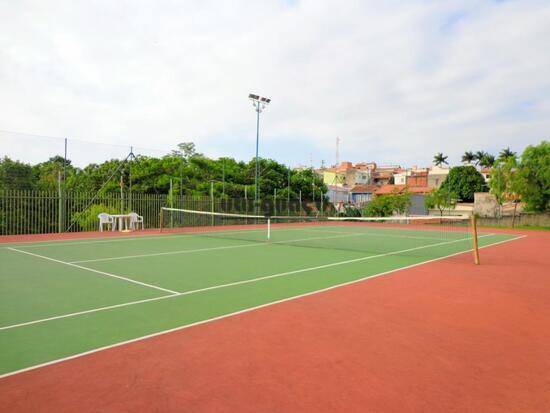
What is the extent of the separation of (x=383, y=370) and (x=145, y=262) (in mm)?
7311

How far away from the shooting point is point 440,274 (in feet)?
29.2

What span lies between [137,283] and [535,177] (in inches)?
1298

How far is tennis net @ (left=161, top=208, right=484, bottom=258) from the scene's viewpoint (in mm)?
14109

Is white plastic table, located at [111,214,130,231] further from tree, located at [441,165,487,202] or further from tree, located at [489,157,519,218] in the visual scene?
tree, located at [441,165,487,202]

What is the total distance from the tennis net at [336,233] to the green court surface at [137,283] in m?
0.89

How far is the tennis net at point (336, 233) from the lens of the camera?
14109 mm

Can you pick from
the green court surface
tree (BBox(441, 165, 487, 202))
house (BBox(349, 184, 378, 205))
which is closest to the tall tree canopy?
the green court surface

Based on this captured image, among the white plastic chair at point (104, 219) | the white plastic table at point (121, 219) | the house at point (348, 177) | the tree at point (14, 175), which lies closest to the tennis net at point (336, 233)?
the white plastic table at point (121, 219)

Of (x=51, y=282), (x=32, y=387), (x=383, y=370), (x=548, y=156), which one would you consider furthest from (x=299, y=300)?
(x=548, y=156)

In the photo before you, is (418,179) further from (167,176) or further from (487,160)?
(167,176)

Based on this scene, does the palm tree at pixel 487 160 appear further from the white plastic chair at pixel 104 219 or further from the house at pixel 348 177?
the white plastic chair at pixel 104 219

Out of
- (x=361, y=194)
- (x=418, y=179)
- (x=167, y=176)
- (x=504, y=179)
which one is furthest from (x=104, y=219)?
(x=418, y=179)

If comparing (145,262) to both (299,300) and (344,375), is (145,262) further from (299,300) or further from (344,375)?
(344,375)

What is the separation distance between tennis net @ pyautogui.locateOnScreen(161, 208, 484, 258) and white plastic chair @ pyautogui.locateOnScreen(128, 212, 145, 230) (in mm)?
1244
